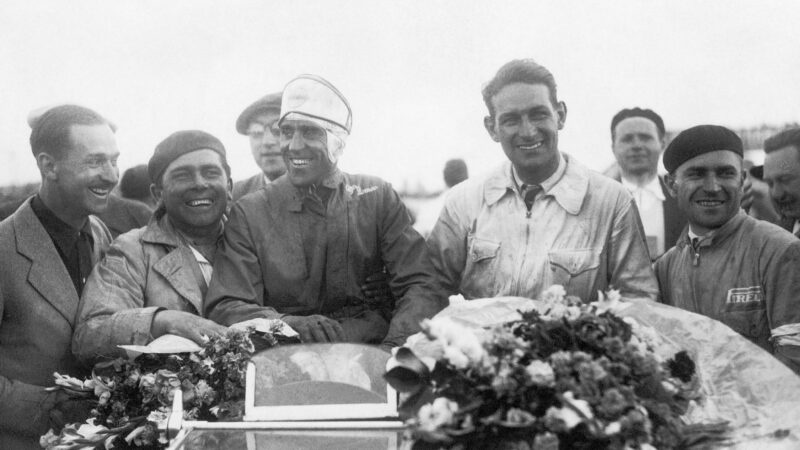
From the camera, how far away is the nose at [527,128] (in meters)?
4.18

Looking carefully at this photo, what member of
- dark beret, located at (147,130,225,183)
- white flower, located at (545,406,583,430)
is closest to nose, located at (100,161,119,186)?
dark beret, located at (147,130,225,183)

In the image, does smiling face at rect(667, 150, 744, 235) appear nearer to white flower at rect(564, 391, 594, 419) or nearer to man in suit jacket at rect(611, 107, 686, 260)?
man in suit jacket at rect(611, 107, 686, 260)

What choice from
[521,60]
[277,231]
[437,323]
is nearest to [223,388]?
[277,231]

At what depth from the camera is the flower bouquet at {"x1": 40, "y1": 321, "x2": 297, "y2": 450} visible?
323 cm

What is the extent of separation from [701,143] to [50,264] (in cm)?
318

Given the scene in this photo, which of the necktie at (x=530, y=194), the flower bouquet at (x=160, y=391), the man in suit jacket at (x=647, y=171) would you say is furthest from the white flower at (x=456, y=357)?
the man in suit jacket at (x=647, y=171)

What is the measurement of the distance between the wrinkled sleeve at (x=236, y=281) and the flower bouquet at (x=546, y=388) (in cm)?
178

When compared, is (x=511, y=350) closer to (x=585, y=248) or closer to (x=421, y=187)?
(x=585, y=248)

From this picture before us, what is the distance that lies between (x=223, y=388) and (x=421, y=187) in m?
5.82

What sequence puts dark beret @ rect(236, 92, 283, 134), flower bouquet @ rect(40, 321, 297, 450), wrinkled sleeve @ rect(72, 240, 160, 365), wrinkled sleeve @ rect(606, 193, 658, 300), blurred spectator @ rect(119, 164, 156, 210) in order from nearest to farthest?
flower bouquet @ rect(40, 321, 297, 450) → wrinkled sleeve @ rect(72, 240, 160, 365) → wrinkled sleeve @ rect(606, 193, 658, 300) → dark beret @ rect(236, 92, 283, 134) → blurred spectator @ rect(119, 164, 156, 210)

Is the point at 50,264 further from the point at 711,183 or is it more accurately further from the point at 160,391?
the point at 711,183

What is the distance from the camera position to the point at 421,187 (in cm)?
895

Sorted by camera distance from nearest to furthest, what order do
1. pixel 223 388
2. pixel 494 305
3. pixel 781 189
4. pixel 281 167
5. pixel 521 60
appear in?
pixel 494 305
pixel 223 388
pixel 521 60
pixel 781 189
pixel 281 167

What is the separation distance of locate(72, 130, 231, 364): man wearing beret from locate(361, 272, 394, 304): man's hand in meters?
0.77
